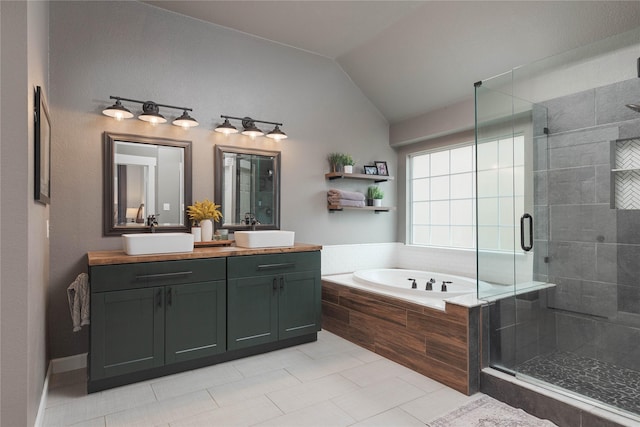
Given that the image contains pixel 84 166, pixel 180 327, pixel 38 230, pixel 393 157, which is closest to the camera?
pixel 38 230

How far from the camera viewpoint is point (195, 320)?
280 centimetres

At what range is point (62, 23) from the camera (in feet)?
9.37

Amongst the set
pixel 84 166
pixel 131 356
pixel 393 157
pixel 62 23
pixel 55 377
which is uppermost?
pixel 62 23

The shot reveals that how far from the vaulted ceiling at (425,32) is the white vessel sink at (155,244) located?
2.12 meters

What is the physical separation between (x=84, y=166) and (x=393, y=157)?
3.60 metres

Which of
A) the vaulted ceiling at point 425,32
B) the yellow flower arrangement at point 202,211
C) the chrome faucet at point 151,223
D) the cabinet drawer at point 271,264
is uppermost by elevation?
the vaulted ceiling at point 425,32

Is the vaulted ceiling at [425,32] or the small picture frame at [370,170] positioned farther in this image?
the small picture frame at [370,170]

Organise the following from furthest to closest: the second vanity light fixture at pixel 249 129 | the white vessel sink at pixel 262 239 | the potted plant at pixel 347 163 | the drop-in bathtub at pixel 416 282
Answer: the potted plant at pixel 347 163 → the second vanity light fixture at pixel 249 129 → the white vessel sink at pixel 262 239 → the drop-in bathtub at pixel 416 282

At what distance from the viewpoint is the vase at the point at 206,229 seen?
3.31 metres

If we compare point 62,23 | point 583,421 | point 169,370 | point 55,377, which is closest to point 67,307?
point 55,377

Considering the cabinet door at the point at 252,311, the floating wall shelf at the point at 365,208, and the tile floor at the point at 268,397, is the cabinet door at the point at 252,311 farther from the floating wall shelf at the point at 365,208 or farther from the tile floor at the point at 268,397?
the floating wall shelf at the point at 365,208

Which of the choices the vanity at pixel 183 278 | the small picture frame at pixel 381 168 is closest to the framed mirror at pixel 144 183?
the vanity at pixel 183 278

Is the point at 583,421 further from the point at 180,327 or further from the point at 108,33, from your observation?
the point at 108,33

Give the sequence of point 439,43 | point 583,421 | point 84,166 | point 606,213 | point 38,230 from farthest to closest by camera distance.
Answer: point 439,43, point 84,166, point 606,213, point 38,230, point 583,421
